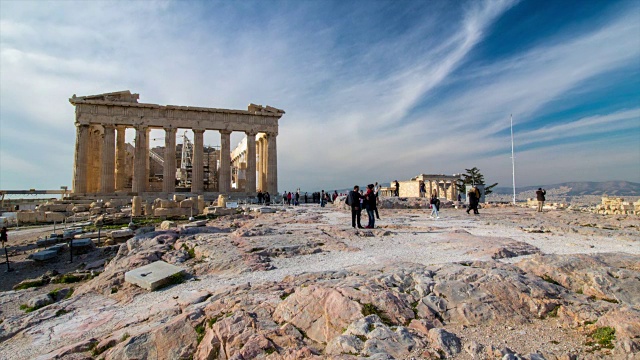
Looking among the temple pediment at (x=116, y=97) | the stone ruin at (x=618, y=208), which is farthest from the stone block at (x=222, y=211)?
the stone ruin at (x=618, y=208)

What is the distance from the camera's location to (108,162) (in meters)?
31.6

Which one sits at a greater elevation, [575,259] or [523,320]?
[575,259]

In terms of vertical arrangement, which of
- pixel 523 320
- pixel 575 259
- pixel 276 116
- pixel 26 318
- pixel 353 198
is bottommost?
pixel 26 318

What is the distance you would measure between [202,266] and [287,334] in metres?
3.80

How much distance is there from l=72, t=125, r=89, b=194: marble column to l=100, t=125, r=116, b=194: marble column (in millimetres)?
1521

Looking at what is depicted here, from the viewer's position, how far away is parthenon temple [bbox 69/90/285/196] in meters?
31.5

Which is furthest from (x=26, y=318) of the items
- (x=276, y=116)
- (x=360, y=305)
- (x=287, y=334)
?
(x=276, y=116)

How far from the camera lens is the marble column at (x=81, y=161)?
3083 cm

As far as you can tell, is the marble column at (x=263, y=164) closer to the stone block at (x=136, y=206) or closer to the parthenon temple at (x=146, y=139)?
the parthenon temple at (x=146, y=139)

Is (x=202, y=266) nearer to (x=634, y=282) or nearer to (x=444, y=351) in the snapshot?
(x=444, y=351)

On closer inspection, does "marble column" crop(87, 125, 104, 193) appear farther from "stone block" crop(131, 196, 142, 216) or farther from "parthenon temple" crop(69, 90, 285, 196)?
Result: "stone block" crop(131, 196, 142, 216)

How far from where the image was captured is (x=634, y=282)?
14.1ft

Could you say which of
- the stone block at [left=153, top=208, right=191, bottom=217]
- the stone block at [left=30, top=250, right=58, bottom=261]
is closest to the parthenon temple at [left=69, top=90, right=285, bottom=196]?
the stone block at [left=153, top=208, right=191, bottom=217]

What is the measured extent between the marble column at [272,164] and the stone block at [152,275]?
2974cm
